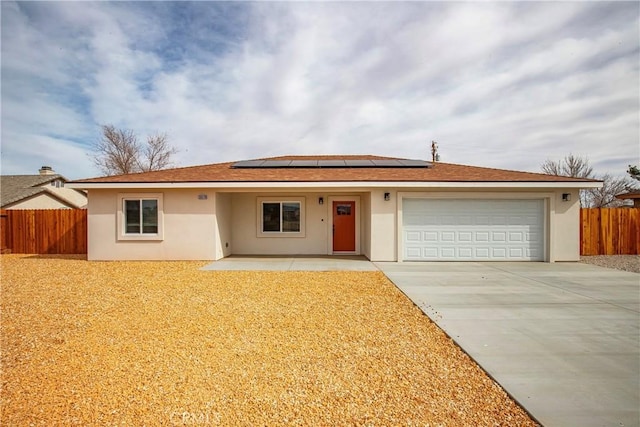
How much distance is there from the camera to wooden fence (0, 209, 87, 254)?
1343 centimetres

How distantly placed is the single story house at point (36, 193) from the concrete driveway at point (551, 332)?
28217 millimetres

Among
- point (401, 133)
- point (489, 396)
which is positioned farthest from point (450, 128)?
point (489, 396)

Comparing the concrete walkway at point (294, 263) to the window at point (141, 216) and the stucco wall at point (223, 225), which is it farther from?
the window at point (141, 216)

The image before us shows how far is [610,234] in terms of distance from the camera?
12391 mm

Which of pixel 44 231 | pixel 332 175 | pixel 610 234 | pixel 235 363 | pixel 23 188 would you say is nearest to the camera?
pixel 235 363

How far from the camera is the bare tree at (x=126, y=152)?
28422 mm

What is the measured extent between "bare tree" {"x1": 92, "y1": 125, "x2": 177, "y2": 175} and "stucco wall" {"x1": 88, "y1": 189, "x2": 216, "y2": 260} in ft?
70.0

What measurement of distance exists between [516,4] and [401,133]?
11.8m

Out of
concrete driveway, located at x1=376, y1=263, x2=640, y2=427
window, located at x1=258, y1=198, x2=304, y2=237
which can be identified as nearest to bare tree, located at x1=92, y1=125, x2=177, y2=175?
window, located at x1=258, y1=198, x2=304, y2=237

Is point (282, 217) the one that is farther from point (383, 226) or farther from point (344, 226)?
point (383, 226)

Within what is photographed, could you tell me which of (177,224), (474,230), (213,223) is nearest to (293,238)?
(213,223)

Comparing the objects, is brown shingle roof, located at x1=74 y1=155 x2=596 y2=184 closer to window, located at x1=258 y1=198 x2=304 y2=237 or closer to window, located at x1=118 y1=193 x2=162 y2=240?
window, located at x1=118 y1=193 x2=162 y2=240

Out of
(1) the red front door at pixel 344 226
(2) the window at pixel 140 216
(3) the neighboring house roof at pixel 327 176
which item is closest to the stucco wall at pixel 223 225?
(3) the neighboring house roof at pixel 327 176

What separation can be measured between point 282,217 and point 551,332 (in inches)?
382
